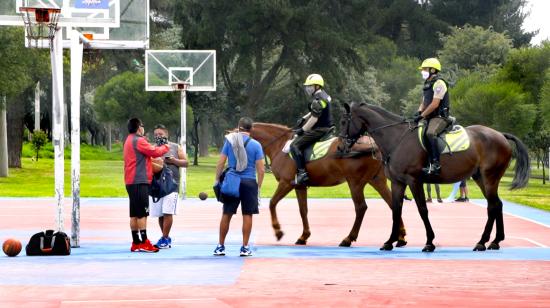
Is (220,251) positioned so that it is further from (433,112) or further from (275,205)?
(433,112)

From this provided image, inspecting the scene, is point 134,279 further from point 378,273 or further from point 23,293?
point 378,273

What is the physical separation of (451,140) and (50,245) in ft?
20.8

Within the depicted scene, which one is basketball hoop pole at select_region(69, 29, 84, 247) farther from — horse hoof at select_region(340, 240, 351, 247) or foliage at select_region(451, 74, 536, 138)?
foliage at select_region(451, 74, 536, 138)

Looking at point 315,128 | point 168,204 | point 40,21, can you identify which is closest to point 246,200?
point 168,204

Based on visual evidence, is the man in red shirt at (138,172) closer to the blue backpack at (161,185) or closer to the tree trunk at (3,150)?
the blue backpack at (161,185)

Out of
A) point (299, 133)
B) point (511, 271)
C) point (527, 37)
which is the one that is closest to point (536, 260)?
point (511, 271)

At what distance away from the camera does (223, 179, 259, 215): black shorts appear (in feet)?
54.7

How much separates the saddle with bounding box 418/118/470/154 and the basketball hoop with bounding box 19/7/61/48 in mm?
5895

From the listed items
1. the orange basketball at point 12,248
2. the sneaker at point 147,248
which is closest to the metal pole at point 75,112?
the sneaker at point 147,248

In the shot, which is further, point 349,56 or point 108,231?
point 349,56

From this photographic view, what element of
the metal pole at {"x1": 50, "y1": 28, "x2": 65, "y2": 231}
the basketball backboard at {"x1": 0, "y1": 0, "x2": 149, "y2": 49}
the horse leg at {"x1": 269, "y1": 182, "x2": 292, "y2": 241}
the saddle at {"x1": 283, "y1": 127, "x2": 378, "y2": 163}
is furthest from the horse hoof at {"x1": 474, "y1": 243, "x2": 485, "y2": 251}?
the basketball backboard at {"x1": 0, "y1": 0, "x2": 149, "y2": 49}

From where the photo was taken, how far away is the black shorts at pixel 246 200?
16688 mm

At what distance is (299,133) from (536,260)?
4898mm

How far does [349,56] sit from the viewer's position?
7169 centimetres
